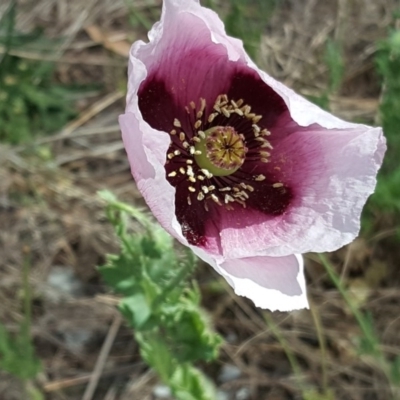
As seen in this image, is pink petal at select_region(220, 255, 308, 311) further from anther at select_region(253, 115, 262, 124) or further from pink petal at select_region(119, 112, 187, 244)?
anther at select_region(253, 115, 262, 124)

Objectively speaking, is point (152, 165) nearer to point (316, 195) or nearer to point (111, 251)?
point (316, 195)

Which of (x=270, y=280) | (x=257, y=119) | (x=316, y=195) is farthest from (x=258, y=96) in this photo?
(x=270, y=280)

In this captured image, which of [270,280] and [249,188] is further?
[249,188]

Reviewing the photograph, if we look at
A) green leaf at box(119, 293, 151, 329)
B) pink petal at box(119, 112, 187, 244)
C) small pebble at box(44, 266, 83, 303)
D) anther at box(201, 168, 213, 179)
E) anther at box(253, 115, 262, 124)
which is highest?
pink petal at box(119, 112, 187, 244)

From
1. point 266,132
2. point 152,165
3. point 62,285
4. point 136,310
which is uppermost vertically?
point 152,165

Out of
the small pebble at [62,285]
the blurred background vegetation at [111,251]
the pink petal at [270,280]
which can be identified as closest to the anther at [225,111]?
the pink petal at [270,280]

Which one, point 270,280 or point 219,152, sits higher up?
point 219,152

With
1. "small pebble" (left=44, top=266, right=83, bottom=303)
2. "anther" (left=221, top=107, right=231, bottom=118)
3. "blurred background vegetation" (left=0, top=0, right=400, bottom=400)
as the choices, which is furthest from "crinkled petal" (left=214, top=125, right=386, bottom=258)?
"small pebble" (left=44, top=266, right=83, bottom=303)

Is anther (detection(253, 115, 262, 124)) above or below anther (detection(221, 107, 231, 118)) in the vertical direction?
below
